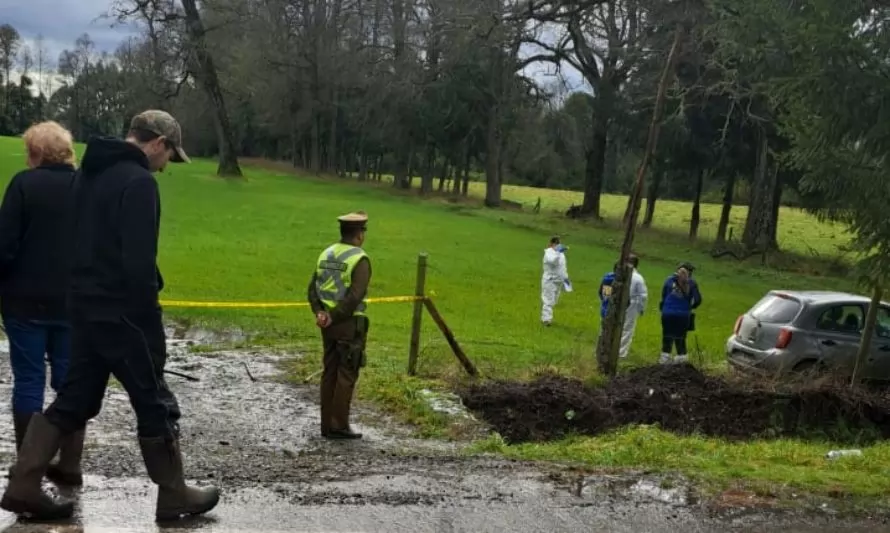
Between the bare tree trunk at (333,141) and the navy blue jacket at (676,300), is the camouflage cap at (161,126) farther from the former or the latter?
the bare tree trunk at (333,141)

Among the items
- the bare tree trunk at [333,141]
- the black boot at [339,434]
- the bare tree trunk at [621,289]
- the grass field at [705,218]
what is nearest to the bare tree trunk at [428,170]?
the grass field at [705,218]

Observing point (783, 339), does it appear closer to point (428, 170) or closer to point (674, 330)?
point (674, 330)

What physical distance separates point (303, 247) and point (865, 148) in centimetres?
1996

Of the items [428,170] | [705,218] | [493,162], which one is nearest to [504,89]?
[493,162]

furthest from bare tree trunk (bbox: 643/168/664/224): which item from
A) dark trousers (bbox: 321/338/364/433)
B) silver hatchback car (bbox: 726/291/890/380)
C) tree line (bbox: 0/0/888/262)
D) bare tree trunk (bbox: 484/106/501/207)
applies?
dark trousers (bbox: 321/338/364/433)

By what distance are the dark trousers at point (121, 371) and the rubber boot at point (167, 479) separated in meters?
0.06

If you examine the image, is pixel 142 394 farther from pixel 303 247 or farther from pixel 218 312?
pixel 303 247

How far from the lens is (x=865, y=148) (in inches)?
389

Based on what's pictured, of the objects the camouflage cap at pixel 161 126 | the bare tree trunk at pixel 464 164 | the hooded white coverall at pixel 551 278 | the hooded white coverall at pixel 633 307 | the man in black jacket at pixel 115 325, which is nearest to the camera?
the man in black jacket at pixel 115 325

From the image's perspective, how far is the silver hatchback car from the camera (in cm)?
1398

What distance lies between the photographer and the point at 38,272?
5141 millimetres

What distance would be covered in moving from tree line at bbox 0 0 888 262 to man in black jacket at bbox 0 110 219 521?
7660 millimetres

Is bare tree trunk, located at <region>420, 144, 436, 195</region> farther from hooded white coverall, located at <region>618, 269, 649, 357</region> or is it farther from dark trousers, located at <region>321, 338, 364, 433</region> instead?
dark trousers, located at <region>321, 338, 364, 433</region>

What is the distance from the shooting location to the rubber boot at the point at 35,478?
179 inches
